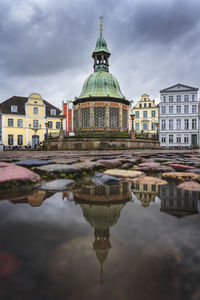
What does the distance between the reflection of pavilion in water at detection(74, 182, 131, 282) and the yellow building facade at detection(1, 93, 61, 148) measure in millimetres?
33121

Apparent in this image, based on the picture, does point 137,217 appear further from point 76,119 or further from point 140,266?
point 76,119

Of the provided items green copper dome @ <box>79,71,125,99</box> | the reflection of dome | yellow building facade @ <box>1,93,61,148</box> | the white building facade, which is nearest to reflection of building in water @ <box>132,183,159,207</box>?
the reflection of dome

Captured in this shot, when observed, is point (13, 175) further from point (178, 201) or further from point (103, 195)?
point (178, 201)

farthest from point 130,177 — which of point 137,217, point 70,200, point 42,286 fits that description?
point 42,286

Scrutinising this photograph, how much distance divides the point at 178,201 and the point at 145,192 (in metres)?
0.29

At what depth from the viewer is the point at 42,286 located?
1.51 feet

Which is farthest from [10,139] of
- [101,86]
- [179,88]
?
[179,88]

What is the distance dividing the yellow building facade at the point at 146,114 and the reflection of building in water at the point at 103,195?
38.9 m

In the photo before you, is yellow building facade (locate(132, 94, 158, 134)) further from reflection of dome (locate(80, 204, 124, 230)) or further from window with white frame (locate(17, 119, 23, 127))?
reflection of dome (locate(80, 204, 124, 230))

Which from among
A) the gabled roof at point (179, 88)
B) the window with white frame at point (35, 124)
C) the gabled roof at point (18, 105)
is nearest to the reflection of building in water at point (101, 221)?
the window with white frame at point (35, 124)

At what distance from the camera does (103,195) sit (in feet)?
4.27

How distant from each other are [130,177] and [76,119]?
20031 millimetres

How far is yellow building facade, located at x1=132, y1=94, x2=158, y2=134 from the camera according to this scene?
3903 centimetres

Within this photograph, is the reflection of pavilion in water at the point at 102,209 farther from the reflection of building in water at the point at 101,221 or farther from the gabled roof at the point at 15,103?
the gabled roof at the point at 15,103
